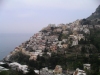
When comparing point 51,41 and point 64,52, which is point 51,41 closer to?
point 51,41

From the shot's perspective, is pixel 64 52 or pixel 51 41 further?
pixel 51 41

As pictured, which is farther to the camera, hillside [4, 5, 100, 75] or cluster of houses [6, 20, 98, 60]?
cluster of houses [6, 20, 98, 60]

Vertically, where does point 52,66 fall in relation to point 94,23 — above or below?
below

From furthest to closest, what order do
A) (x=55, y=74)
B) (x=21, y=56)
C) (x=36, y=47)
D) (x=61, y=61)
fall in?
1. (x=36, y=47)
2. (x=21, y=56)
3. (x=61, y=61)
4. (x=55, y=74)

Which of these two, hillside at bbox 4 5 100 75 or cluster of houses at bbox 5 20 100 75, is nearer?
hillside at bbox 4 5 100 75

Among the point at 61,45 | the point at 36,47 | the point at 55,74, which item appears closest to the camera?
the point at 55,74

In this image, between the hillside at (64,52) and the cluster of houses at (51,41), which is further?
the cluster of houses at (51,41)

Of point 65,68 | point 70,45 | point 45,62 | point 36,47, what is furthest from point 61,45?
point 65,68

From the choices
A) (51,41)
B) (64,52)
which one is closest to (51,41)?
(51,41)

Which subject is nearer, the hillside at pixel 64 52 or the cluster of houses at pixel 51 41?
the hillside at pixel 64 52

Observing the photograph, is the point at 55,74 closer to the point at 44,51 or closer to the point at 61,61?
the point at 61,61

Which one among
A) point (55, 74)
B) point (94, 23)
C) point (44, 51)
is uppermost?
point (94, 23)
